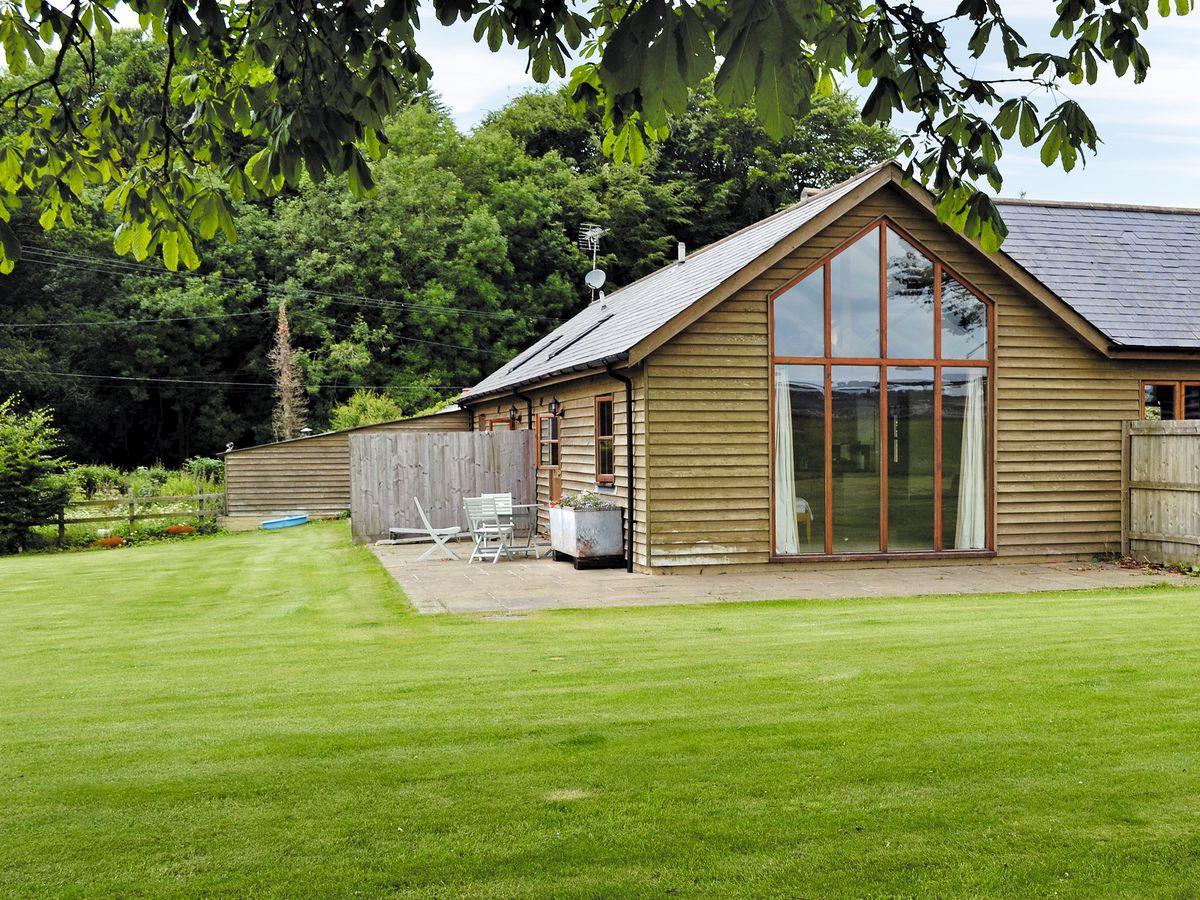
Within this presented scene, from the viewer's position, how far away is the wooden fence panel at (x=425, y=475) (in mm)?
19438

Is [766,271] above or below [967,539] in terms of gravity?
above

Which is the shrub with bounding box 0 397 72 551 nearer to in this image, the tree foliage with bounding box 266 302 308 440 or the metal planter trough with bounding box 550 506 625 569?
the metal planter trough with bounding box 550 506 625 569

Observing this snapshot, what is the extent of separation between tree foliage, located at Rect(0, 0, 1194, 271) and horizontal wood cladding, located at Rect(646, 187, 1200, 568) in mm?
8293

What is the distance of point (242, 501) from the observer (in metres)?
28.6

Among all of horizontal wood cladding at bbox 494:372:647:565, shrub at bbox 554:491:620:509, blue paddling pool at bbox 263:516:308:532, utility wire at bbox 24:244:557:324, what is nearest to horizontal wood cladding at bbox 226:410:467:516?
blue paddling pool at bbox 263:516:308:532

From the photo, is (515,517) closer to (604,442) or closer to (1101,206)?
(604,442)

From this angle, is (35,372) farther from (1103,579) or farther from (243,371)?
(1103,579)

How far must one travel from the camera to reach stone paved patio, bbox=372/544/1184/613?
1162 centimetres

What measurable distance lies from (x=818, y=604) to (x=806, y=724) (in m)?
5.76

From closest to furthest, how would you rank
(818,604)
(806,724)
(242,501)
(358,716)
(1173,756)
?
(1173,756) → (806,724) → (358,716) → (818,604) → (242,501)

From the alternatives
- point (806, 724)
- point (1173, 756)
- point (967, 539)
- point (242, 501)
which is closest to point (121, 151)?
point (806, 724)

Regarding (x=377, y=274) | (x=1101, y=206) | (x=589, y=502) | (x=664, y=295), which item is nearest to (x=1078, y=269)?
(x=1101, y=206)

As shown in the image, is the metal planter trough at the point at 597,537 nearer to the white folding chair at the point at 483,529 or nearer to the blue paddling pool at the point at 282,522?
the white folding chair at the point at 483,529

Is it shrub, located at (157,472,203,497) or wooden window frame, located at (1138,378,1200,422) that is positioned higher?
wooden window frame, located at (1138,378,1200,422)
